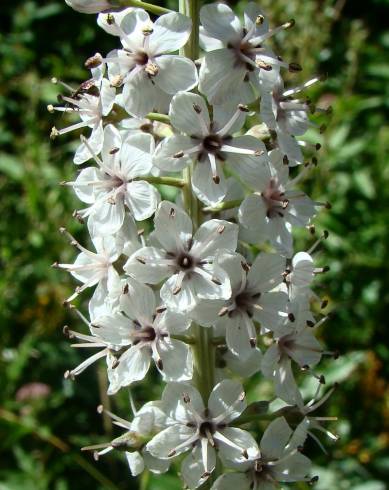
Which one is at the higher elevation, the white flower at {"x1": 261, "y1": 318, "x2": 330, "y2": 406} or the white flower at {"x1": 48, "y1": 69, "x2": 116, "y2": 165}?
the white flower at {"x1": 48, "y1": 69, "x2": 116, "y2": 165}

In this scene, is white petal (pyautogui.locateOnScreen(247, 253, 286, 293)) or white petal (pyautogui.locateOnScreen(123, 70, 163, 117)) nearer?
white petal (pyautogui.locateOnScreen(123, 70, 163, 117))

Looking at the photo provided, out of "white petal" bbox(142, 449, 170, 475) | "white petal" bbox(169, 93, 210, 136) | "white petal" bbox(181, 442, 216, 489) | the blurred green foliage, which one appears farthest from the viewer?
the blurred green foliage

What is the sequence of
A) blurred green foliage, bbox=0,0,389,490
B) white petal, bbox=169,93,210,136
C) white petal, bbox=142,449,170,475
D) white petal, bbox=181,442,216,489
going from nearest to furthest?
white petal, bbox=169,93,210,136, white petal, bbox=181,442,216,489, white petal, bbox=142,449,170,475, blurred green foliage, bbox=0,0,389,490

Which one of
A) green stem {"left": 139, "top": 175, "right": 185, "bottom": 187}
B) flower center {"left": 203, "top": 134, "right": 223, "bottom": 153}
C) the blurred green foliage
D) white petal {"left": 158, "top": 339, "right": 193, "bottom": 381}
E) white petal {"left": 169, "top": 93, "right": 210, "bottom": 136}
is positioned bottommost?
the blurred green foliage

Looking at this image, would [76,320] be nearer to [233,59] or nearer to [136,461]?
[136,461]

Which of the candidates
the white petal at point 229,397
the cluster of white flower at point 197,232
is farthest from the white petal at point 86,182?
the white petal at point 229,397

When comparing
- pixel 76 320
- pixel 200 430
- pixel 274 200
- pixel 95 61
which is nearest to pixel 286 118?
pixel 274 200

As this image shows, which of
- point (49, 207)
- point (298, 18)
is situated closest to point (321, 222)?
point (298, 18)

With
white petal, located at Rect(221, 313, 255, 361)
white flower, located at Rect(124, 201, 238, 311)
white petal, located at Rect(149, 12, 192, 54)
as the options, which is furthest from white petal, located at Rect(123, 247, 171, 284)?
white petal, located at Rect(149, 12, 192, 54)

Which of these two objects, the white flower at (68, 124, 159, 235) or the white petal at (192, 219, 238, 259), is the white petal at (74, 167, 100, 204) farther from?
the white petal at (192, 219, 238, 259)
